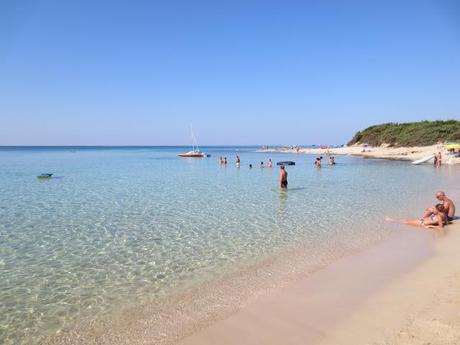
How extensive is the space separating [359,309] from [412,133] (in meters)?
82.8

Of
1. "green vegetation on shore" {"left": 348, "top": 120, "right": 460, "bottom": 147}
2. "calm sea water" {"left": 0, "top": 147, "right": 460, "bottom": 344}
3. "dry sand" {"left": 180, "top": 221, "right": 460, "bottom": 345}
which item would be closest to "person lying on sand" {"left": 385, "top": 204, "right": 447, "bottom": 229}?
"calm sea water" {"left": 0, "top": 147, "right": 460, "bottom": 344}

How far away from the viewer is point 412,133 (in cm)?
7831

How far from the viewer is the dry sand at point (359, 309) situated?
16.4 ft

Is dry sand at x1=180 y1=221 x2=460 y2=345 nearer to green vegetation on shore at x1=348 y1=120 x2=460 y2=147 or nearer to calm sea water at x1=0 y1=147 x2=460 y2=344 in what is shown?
calm sea water at x1=0 y1=147 x2=460 y2=344

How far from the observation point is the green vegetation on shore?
7125 cm

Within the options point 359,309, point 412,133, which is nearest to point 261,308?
point 359,309

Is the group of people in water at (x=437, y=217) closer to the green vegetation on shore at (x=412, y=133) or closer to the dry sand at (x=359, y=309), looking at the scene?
the dry sand at (x=359, y=309)

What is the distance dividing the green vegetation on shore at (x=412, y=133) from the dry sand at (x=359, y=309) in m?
71.4

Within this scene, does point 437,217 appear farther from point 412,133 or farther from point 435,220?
point 412,133

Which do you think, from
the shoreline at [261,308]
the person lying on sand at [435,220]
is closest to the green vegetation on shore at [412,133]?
the person lying on sand at [435,220]

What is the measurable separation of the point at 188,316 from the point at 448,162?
4969 centimetres

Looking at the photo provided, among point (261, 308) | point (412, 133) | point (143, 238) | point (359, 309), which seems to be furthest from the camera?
point (412, 133)

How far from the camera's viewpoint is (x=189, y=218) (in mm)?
13898

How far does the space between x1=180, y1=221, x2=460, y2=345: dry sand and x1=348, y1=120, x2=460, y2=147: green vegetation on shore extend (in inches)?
2811
